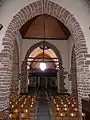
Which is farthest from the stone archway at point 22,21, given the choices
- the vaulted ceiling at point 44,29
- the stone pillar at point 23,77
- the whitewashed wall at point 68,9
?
the stone pillar at point 23,77

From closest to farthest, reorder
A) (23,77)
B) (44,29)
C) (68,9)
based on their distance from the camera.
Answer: (68,9) < (44,29) < (23,77)

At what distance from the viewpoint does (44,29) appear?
12.0 metres

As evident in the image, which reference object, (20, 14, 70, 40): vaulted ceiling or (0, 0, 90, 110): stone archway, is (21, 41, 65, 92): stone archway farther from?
(0, 0, 90, 110): stone archway

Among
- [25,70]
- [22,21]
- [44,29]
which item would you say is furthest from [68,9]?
[25,70]

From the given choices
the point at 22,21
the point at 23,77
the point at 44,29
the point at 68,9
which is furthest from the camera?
the point at 23,77

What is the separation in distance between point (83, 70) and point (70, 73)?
6837mm

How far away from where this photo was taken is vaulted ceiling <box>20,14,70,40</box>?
11305 millimetres

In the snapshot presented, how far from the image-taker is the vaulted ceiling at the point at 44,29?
11.3 m

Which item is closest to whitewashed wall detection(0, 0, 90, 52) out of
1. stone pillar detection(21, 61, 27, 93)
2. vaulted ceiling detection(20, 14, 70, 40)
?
vaulted ceiling detection(20, 14, 70, 40)

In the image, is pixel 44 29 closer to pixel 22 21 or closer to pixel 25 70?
pixel 25 70

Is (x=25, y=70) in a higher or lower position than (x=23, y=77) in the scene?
higher

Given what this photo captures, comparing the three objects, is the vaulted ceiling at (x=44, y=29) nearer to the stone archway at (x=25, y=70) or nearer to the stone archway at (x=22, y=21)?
the stone archway at (x=25, y=70)

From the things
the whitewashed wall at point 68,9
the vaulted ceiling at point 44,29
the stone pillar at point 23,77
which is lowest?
the stone pillar at point 23,77

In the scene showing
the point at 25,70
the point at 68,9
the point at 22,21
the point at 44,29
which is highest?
the point at 44,29
